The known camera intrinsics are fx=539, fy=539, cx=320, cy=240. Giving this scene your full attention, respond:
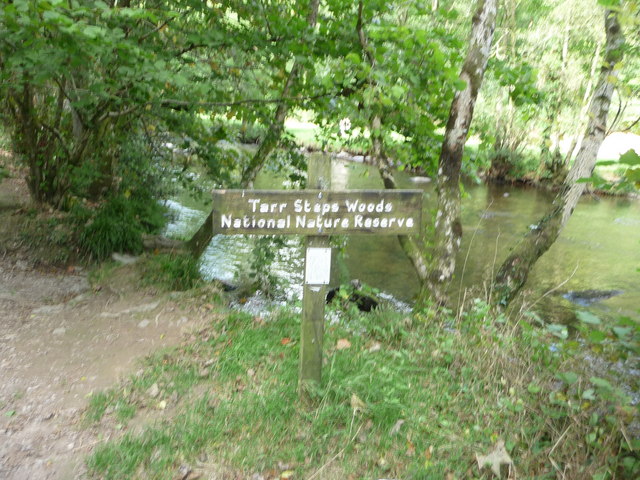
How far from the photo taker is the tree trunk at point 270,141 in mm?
6789

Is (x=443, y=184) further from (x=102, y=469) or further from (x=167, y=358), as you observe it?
(x=102, y=469)

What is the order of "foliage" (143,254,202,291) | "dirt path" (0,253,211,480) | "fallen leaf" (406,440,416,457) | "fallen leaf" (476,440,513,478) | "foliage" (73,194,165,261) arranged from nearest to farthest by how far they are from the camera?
1. "fallen leaf" (476,440,513,478)
2. "fallen leaf" (406,440,416,457)
3. "dirt path" (0,253,211,480)
4. "foliage" (143,254,202,291)
5. "foliage" (73,194,165,261)

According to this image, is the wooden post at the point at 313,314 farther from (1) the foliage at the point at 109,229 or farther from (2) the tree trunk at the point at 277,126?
(1) the foliage at the point at 109,229

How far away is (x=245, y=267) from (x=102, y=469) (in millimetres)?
6675

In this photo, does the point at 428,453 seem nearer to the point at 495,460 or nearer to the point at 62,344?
the point at 495,460

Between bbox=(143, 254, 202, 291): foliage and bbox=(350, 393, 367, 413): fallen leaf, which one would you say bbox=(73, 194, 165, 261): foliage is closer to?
bbox=(143, 254, 202, 291): foliage

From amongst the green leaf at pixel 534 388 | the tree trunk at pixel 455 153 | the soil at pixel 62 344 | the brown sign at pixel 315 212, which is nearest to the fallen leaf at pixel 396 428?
the green leaf at pixel 534 388

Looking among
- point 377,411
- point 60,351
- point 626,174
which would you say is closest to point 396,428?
point 377,411

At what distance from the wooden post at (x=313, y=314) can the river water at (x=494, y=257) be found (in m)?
3.49

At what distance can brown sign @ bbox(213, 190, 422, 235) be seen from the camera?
3133 mm

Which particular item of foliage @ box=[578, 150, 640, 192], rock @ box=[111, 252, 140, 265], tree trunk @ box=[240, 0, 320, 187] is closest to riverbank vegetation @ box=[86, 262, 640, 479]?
foliage @ box=[578, 150, 640, 192]

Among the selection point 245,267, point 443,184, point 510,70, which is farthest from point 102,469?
point 245,267

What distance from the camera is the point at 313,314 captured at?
3.45m

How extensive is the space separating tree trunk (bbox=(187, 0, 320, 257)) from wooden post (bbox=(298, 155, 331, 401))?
3.53m
